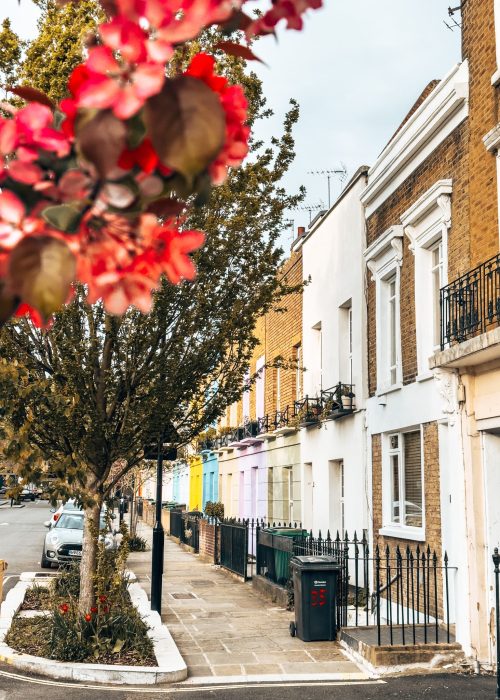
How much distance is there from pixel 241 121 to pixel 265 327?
24.1 metres

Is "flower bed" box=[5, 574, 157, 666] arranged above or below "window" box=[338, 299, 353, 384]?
below

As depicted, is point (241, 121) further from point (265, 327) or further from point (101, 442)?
point (265, 327)

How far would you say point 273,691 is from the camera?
330 inches

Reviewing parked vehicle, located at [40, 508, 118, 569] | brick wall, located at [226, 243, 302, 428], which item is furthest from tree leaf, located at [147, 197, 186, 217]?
parked vehicle, located at [40, 508, 118, 569]

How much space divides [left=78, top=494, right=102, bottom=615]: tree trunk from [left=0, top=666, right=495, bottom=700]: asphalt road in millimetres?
1355

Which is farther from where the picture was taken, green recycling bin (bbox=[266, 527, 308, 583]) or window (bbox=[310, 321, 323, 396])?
window (bbox=[310, 321, 323, 396])

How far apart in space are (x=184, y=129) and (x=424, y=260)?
1215 centimetres

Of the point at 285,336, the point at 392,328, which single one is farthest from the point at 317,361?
the point at 392,328

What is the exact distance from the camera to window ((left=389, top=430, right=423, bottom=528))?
12992 mm

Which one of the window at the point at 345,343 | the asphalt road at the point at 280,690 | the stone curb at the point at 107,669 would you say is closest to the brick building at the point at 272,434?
the window at the point at 345,343

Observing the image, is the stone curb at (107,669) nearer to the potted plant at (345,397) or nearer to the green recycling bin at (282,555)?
the green recycling bin at (282,555)

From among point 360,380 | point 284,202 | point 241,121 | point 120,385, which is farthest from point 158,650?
point 241,121

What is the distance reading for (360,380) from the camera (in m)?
15.7

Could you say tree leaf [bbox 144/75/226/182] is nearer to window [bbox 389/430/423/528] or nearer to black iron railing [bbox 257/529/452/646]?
black iron railing [bbox 257/529/452/646]
